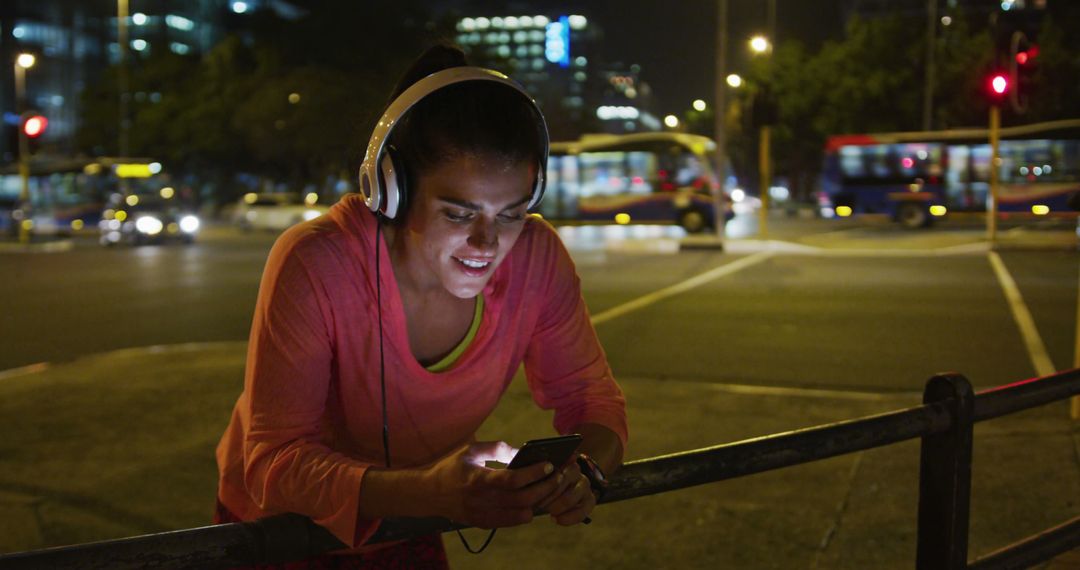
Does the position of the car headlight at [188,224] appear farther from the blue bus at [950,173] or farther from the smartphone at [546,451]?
the smartphone at [546,451]

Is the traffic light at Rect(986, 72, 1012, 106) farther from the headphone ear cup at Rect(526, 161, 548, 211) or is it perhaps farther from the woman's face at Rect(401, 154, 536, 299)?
the woman's face at Rect(401, 154, 536, 299)

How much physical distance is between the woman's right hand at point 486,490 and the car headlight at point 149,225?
3011 cm

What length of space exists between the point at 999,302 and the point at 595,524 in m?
9.77

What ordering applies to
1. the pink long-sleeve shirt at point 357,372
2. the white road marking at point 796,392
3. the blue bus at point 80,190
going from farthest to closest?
the blue bus at point 80,190, the white road marking at point 796,392, the pink long-sleeve shirt at point 357,372

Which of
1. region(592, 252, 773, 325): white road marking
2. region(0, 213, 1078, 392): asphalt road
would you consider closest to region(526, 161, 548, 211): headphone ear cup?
region(0, 213, 1078, 392): asphalt road

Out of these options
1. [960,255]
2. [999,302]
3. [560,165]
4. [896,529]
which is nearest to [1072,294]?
[999,302]

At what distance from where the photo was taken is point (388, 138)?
6.23 ft

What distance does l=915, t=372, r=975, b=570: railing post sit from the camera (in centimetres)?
239

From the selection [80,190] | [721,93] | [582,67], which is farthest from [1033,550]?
[582,67]

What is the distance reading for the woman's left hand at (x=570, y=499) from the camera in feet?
5.04

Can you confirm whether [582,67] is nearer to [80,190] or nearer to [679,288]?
[80,190]

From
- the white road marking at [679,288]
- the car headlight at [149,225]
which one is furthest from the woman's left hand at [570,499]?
the car headlight at [149,225]

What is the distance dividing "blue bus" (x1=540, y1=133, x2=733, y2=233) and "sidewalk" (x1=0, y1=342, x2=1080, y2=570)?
76.8ft

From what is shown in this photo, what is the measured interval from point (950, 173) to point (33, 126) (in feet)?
88.1
